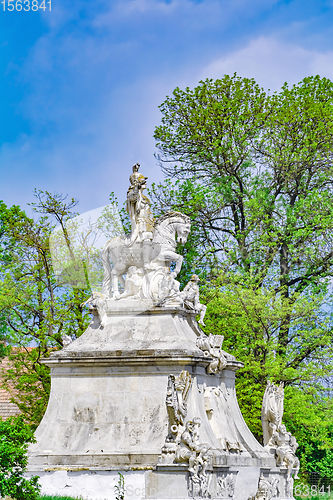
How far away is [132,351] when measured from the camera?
16.2m

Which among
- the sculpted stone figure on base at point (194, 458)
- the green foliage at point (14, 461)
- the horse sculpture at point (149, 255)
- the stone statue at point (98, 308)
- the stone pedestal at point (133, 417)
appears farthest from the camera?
the horse sculpture at point (149, 255)

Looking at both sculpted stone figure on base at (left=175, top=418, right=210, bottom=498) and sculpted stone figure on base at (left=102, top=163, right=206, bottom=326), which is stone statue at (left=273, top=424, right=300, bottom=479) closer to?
sculpted stone figure on base at (left=102, top=163, right=206, bottom=326)

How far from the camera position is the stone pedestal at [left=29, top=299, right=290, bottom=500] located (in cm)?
1498

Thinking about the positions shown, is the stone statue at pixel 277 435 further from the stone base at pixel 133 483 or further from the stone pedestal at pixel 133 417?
the stone base at pixel 133 483

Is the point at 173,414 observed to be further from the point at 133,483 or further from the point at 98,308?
the point at 98,308

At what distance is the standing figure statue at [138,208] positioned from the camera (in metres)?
18.7

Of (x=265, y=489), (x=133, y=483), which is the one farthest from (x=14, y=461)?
(x=265, y=489)

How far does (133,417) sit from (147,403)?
0.38 m

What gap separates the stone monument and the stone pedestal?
0.02 meters

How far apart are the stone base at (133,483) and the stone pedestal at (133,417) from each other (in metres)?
0.02

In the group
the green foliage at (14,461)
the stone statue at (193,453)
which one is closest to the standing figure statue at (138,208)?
the stone statue at (193,453)

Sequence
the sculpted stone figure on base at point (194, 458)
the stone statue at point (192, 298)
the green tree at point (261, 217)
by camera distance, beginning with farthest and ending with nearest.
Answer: the green tree at point (261, 217)
the stone statue at point (192, 298)
the sculpted stone figure on base at point (194, 458)

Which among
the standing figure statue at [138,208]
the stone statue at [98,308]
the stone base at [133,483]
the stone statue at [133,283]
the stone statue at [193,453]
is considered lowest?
the stone base at [133,483]

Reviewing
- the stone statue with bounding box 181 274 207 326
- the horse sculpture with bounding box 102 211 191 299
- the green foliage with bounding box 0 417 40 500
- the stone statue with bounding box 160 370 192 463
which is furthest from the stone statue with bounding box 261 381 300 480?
the green foliage with bounding box 0 417 40 500
